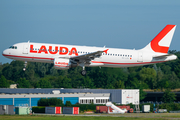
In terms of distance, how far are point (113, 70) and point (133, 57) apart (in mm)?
10850

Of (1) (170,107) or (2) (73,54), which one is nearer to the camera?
(2) (73,54)

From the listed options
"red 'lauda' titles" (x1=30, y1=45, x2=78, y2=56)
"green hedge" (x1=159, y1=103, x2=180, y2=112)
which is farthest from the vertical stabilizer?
"green hedge" (x1=159, y1=103, x2=180, y2=112)

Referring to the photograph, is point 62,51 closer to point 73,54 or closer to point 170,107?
point 73,54

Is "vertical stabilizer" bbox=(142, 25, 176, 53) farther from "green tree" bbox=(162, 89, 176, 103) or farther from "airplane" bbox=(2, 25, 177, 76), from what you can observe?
"green tree" bbox=(162, 89, 176, 103)

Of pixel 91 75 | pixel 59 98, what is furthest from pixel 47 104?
pixel 91 75

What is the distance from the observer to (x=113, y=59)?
65625 millimetres

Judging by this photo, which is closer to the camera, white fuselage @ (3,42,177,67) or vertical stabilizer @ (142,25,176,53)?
white fuselage @ (3,42,177,67)

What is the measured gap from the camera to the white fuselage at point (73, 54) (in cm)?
6331

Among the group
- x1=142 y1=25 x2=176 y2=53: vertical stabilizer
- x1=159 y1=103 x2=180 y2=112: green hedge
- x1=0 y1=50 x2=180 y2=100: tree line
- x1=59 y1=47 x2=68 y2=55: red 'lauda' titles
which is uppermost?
x1=142 y1=25 x2=176 y2=53: vertical stabilizer

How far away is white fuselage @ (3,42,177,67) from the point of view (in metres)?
63.3

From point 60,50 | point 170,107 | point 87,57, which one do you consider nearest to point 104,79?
point 170,107

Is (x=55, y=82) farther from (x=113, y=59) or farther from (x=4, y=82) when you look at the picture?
(x=113, y=59)

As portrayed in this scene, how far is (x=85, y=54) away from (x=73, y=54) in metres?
2.66

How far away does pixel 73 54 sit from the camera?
2522 inches
